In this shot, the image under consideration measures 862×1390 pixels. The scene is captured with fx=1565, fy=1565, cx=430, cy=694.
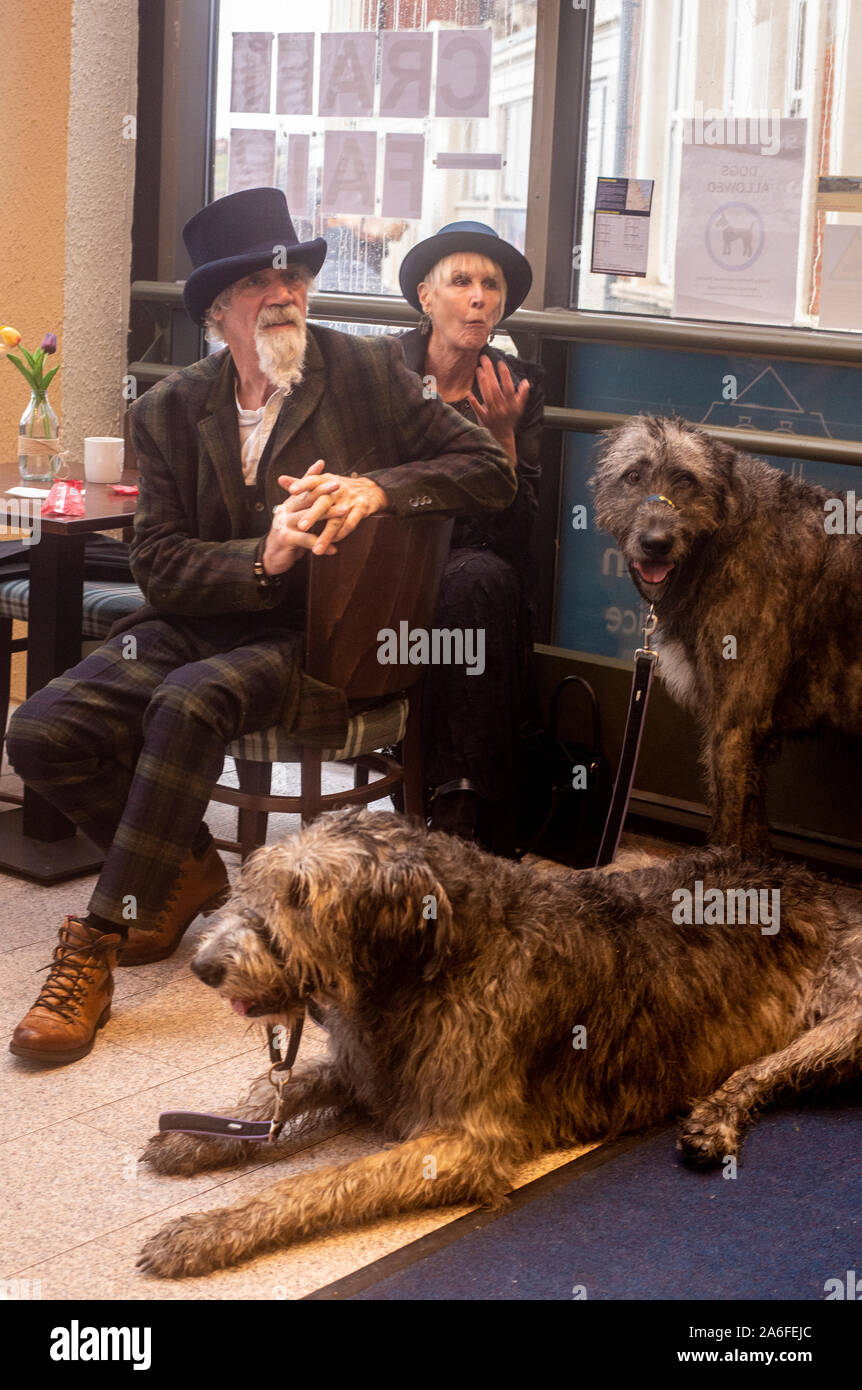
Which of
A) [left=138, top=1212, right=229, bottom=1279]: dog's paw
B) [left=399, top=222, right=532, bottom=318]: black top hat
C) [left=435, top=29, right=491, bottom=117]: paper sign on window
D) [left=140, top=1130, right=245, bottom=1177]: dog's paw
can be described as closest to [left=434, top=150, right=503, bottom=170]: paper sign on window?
[left=435, top=29, right=491, bottom=117]: paper sign on window

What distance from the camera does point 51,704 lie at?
3.20 m


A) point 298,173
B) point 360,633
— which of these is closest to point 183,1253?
point 360,633

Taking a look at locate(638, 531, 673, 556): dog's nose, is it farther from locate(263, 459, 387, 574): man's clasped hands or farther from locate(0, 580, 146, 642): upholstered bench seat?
locate(0, 580, 146, 642): upholstered bench seat

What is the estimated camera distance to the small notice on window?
14.2 feet

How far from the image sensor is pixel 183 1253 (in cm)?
227

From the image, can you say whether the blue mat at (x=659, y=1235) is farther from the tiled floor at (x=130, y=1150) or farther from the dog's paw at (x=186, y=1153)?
the dog's paw at (x=186, y=1153)

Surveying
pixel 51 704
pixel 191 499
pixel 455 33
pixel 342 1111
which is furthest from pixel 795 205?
pixel 342 1111

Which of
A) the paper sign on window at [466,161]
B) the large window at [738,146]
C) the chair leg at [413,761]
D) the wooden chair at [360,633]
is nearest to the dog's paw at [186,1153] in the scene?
the wooden chair at [360,633]

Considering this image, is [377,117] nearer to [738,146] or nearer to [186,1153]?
[738,146]

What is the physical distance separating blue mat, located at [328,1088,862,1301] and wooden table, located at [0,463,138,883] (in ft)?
5.71

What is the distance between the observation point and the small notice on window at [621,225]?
432cm

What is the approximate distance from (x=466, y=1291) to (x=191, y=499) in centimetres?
176

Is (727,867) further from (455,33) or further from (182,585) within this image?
(455,33)

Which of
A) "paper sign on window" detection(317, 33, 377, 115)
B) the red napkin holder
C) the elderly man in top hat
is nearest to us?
the elderly man in top hat
